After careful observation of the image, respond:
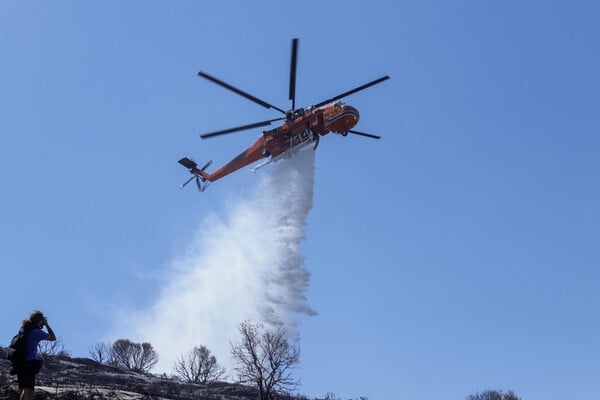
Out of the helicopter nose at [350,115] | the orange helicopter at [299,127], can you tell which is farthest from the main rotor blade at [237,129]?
the helicopter nose at [350,115]

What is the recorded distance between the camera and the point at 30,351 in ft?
34.9

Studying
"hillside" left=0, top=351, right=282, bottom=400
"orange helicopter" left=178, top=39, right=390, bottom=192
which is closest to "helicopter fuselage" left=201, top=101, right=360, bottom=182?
"orange helicopter" left=178, top=39, right=390, bottom=192

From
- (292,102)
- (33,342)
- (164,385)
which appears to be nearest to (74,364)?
(164,385)

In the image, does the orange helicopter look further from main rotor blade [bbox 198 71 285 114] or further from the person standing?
the person standing

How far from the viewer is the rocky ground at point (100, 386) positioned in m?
21.3

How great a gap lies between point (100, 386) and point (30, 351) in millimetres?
22274

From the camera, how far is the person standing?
10.5 meters

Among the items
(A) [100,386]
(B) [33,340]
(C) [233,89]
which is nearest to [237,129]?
(C) [233,89]

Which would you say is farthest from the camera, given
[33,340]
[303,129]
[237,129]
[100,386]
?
[303,129]

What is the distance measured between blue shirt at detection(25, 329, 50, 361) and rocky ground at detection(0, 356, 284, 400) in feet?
Answer: 25.9

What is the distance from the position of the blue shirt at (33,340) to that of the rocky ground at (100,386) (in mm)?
7886

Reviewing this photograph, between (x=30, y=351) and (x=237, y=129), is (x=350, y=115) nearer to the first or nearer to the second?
(x=237, y=129)

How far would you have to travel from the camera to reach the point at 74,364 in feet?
167

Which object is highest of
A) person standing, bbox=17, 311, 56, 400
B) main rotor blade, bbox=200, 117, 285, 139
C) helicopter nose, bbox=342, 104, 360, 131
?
helicopter nose, bbox=342, 104, 360, 131
